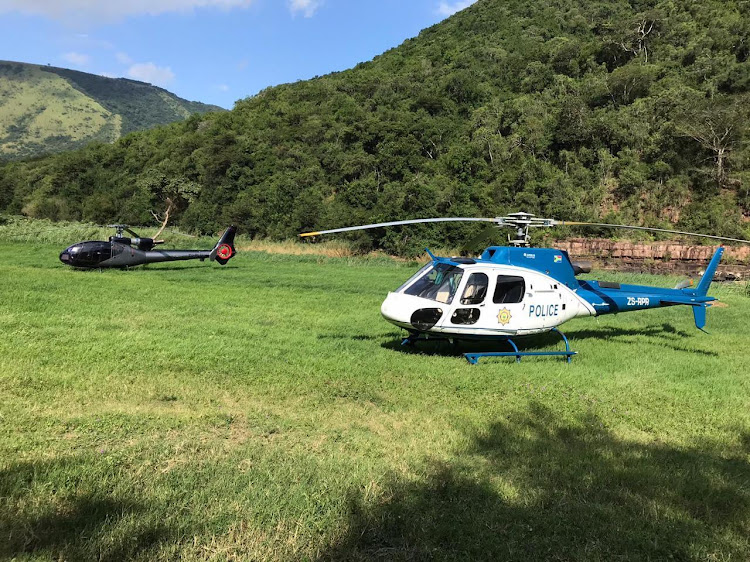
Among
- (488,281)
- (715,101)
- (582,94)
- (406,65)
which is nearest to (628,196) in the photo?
(715,101)

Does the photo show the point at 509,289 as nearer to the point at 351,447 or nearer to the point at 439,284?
the point at 439,284

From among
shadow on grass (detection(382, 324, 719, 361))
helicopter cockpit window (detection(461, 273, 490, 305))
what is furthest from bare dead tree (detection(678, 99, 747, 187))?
helicopter cockpit window (detection(461, 273, 490, 305))

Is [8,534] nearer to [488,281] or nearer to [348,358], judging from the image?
[348,358]

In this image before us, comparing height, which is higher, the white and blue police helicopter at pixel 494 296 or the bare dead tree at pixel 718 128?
the bare dead tree at pixel 718 128

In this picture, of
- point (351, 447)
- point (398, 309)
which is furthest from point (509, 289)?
point (351, 447)

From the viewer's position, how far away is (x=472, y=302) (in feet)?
24.8

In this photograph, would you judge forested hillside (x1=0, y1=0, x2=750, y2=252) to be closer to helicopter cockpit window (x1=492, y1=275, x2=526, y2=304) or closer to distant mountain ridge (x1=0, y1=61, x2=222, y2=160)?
helicopter cockpit window (x1=492, y1=275, x2=526, y2=304)

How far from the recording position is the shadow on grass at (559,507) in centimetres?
298

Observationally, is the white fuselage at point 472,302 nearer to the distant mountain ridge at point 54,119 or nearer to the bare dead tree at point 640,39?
the bare dead tree at point 640,39

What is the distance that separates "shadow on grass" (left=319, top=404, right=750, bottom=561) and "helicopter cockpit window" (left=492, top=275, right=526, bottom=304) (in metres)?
3.29

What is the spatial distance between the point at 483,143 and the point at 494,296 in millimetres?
34783

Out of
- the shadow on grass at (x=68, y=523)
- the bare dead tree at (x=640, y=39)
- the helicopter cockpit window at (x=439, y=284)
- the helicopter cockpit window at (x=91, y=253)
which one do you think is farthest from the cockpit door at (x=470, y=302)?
the bare dead tree at (x=640, y=39)

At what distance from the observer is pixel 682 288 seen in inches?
387

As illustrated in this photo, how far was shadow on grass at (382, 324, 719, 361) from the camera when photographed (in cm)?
839
